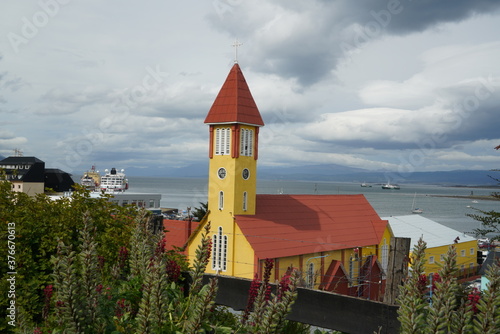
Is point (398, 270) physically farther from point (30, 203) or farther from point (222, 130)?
point (222, 130)

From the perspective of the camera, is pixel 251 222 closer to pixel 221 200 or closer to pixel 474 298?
pixel 221 200

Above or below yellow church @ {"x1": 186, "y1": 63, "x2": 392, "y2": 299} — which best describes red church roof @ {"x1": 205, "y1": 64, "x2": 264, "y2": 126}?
above

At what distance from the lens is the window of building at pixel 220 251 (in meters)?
29.3

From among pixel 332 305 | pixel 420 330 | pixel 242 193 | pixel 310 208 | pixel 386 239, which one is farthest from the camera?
pixel 386 239

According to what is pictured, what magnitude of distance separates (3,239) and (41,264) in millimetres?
798

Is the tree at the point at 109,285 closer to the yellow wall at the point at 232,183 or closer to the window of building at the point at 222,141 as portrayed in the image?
the yellow wall at the point at 232,183

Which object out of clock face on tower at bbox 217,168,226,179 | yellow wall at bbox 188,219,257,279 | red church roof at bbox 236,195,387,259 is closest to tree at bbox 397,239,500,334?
red church roof at bbox 236,195,387,259

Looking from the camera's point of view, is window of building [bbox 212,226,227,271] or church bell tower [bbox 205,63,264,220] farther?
Answer: church bell tower [bbox 205,63,264,220]

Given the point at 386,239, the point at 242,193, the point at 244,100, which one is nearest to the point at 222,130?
the point at 244,100

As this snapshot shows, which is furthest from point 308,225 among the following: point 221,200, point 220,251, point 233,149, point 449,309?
point 449,309

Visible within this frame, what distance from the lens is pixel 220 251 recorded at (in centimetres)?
2964

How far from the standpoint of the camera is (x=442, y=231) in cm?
4531

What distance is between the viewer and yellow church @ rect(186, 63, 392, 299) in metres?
28.8

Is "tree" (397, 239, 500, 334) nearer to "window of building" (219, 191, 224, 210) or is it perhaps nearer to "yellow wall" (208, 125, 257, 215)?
"yellow wall" (208, 125, 257, 215)
